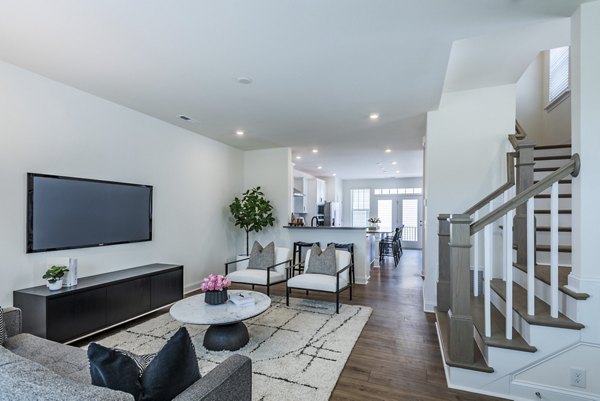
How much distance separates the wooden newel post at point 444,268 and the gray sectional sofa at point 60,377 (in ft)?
8.91

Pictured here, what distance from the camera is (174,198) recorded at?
15.7ft

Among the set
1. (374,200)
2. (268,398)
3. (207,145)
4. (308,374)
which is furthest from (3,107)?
(374,200)

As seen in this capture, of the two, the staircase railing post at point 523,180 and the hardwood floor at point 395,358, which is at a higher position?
the staircase railing post at point 523,180

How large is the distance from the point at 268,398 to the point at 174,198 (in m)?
3.47

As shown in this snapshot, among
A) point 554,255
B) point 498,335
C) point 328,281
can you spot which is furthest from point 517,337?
point 328,281

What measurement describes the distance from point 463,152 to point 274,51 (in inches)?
112

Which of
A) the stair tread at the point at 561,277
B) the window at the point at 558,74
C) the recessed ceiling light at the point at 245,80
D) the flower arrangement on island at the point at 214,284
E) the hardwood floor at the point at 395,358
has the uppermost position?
the window at the point at 558,74

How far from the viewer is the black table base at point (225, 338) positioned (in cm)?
295

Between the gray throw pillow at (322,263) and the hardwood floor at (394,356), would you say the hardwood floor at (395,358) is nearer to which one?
the hardwood floor at (394,356)

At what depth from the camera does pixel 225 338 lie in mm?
2963

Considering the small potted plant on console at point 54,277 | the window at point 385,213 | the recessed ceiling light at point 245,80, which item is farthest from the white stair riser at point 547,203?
the window at point 385,213

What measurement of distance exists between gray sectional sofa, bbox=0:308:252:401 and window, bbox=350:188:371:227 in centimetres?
1077

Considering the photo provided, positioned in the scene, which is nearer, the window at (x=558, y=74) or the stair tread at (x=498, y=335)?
the stair tread at (x=498, y=335)

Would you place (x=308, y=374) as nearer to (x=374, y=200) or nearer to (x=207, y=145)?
(x=207, y=145)
